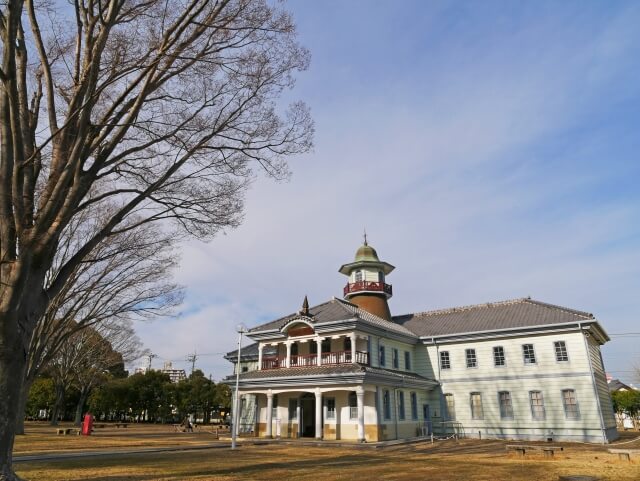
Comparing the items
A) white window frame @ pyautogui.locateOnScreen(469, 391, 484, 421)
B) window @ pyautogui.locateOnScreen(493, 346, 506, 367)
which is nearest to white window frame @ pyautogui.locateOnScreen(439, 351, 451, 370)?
white window frame @ pyautogui.locateOnScreen(469, 391, 484, 421)

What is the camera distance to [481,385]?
29.2 m

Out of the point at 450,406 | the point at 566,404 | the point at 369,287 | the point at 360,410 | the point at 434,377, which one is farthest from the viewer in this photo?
the point at 369,287

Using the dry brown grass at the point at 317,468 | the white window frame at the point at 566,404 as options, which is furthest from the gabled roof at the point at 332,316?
the dry brown grass at the point at 317,468

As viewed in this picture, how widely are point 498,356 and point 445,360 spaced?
3.48m

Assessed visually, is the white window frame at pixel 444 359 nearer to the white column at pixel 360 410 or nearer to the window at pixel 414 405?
the window at pixel 414 405

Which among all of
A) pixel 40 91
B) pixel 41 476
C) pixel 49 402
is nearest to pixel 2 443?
pixel 41 476

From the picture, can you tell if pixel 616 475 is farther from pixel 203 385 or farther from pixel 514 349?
pixel 203 385

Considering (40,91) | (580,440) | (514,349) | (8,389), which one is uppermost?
(40,91)

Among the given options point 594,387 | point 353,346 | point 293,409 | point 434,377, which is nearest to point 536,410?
point 594,387

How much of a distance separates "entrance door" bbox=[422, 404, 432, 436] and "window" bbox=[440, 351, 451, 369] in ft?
9.30

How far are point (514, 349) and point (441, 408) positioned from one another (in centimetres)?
607

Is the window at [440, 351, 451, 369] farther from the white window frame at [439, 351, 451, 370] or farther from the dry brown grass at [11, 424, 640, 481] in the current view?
the dry brown grass at [11, 424, 640, 481]

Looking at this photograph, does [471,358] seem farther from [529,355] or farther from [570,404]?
[570,404]

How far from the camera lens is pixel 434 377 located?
30.9 meters
